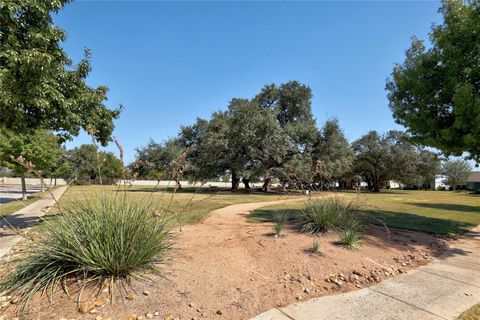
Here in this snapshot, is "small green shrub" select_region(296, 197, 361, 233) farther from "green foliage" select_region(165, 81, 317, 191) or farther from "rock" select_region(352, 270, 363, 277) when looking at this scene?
"green foliage" select_region(165, 81, 317, 191)

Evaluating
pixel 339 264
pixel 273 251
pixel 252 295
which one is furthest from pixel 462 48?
pixel 252 295

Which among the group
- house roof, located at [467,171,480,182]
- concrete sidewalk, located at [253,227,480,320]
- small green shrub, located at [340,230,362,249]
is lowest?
concrete sidewalk, located at [253,227,480,320]

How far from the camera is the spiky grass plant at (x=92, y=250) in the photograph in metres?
3.07

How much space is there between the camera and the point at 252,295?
130 inches

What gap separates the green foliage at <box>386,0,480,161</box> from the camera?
6559 millimetres

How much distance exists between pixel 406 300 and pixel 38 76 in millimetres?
7251

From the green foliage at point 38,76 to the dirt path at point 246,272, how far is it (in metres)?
2.66

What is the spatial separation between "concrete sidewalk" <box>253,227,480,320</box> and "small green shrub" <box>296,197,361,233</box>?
1.66 m

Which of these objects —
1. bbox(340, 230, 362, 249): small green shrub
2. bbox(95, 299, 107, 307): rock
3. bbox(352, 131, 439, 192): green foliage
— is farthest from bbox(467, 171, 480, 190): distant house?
bbox(95, 299, 107, 307): rock

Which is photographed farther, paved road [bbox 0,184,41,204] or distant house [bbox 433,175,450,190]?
distant house [bbox 433,175,450,190]

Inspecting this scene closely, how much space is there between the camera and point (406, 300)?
3348mm

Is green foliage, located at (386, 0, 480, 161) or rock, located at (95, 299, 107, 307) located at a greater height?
green foliage, located at (386, 0, 480, 161)

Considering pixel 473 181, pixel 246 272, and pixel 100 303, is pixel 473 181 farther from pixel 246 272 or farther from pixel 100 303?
pixel 100 303

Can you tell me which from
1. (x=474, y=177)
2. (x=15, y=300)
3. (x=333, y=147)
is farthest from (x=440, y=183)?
(x=15, y=300)
